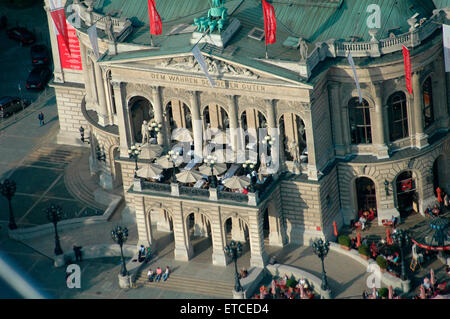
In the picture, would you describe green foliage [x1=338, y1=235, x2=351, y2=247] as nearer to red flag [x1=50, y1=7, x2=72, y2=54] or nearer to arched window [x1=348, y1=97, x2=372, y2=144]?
arched window [x1=348, y1=97, x2=372, y2=144]

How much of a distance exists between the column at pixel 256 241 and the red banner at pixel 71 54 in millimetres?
38566

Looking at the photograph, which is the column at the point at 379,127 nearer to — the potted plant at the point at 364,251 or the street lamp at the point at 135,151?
the potted plant at the point at 364,251

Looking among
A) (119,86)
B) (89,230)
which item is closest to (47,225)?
(89,230)

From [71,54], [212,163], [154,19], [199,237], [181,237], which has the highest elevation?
[154,19]

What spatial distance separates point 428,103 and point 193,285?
111 ft

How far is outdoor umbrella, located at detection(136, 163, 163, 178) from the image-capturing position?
163375 millimetres

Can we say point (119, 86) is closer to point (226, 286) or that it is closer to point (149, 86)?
point (149, 86)

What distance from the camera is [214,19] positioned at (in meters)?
161

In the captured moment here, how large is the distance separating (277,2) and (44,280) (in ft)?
136


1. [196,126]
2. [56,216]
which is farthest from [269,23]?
[56,216]

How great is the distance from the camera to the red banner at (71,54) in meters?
185

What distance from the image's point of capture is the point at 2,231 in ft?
573

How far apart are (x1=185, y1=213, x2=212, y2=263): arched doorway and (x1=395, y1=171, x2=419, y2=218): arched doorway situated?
22.1m

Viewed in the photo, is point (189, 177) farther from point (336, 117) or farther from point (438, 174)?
point (438, 174)
